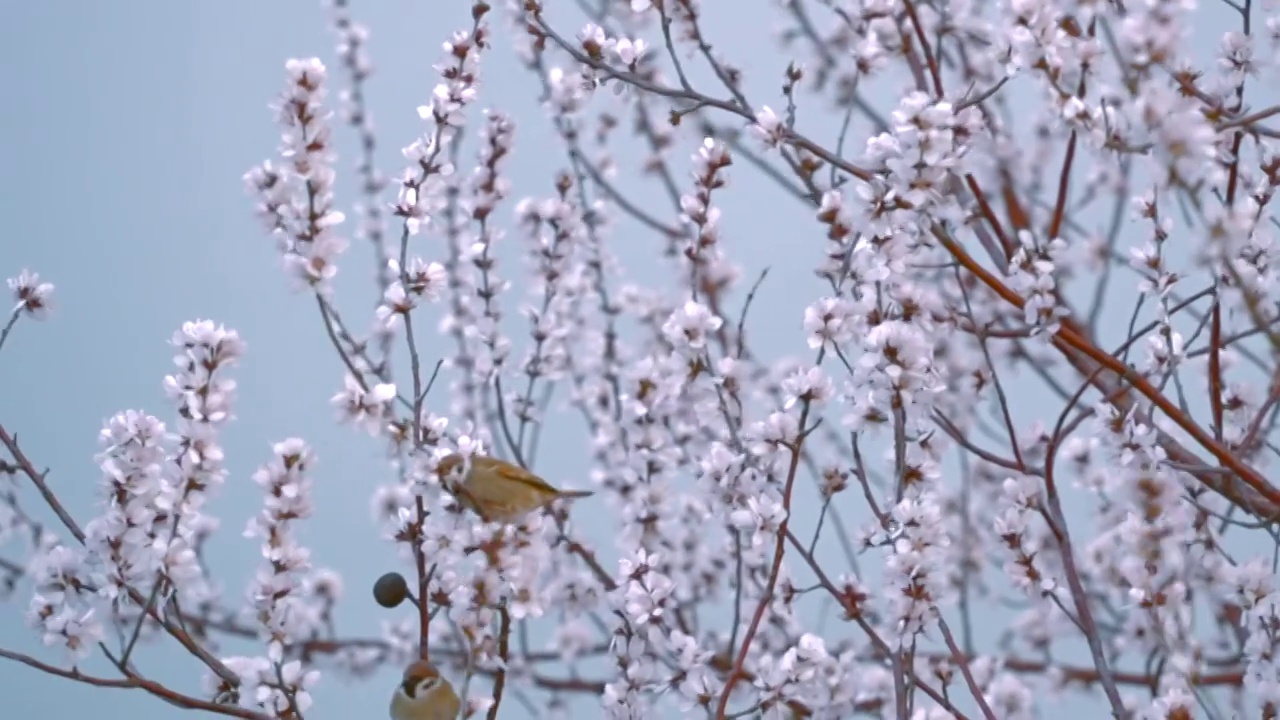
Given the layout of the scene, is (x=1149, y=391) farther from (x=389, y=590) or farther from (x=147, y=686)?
(x=147, y=686)

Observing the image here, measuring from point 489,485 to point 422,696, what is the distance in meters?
0.15

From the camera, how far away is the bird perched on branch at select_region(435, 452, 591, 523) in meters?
1.02

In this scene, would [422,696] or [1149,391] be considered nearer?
[422,696]

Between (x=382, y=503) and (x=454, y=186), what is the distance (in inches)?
16.6

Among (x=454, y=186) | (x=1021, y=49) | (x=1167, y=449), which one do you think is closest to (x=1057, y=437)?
(x=1167, y=449)

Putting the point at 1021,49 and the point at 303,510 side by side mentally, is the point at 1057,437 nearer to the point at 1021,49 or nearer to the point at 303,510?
the point at 1021,49

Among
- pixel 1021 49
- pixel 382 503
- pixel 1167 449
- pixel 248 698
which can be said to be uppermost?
pixel 382 503

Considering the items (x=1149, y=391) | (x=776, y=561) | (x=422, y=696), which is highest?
(x=1149, y=391)

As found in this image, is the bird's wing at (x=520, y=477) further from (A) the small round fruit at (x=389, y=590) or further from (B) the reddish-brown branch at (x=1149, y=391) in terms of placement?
(B) the reddish-brown branch at (x=1149, y=391)

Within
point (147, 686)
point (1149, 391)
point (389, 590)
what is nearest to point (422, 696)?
point (389, 590)

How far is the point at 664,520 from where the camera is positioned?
1562 millimetres

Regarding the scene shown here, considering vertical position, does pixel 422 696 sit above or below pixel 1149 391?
below

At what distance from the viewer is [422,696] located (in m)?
0.98

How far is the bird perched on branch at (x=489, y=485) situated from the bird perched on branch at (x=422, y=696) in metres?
0.12
